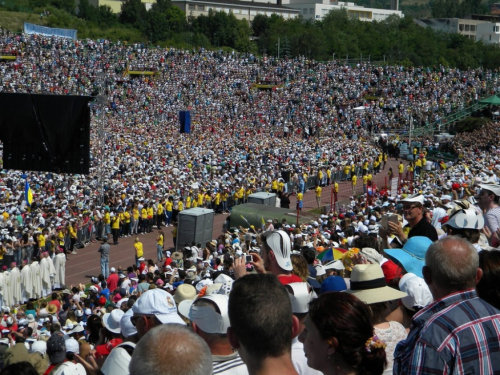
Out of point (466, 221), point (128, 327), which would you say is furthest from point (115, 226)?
point (128, 327)

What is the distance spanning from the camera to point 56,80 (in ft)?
163

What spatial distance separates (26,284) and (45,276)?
0.72 m

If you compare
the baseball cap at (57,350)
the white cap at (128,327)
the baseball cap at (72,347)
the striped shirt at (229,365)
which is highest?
the striped shirt at (229,365)

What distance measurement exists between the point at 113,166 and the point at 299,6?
101 metres

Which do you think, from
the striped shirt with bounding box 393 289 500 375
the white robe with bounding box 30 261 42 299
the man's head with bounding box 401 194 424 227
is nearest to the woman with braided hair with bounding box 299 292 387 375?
the striped shirt with bounding box 393 289 500 375

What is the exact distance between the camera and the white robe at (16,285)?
17078mm

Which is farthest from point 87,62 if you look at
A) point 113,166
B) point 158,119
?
point 113,166

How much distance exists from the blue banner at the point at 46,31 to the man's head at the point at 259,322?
54.8 metres

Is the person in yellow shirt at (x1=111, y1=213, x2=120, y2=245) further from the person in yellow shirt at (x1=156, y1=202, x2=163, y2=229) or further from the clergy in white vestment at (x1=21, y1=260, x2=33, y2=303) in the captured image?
the clergy in white vestment at (x1=21, y1=260, x2=33, y2=303)

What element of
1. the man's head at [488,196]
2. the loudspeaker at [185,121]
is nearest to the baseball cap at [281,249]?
the man's head at [488,196]

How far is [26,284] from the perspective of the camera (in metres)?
17.5

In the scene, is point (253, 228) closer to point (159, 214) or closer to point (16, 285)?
point (16, 285)

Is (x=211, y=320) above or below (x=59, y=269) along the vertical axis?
above

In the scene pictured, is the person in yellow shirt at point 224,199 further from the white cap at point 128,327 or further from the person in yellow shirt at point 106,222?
the white cap at point 128,327
